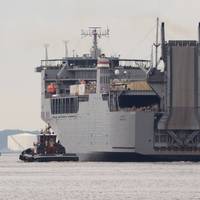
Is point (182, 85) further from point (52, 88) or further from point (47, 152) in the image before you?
point (52, 88)

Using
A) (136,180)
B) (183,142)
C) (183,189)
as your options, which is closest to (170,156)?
(183,142)

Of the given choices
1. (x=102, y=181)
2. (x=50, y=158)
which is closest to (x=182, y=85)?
(x=50, y=158)

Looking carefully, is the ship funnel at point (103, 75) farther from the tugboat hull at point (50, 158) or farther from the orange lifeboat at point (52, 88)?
the orange lifeboat at point (52, 88)

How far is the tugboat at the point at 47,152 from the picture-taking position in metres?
174

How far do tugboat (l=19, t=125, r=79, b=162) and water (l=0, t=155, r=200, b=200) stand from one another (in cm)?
835

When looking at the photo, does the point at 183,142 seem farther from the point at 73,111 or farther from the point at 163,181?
the point at 163,181

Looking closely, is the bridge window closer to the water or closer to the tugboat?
the tugboat

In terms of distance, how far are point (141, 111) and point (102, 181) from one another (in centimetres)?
3705

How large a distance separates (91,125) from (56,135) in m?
13.4

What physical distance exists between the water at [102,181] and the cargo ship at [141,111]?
7.40 feet

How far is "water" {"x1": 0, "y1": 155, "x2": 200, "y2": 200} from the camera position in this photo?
357 feet

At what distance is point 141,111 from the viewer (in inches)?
6407

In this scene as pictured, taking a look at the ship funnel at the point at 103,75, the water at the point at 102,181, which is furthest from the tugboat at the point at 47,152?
the ship funnel at the point at 103,75

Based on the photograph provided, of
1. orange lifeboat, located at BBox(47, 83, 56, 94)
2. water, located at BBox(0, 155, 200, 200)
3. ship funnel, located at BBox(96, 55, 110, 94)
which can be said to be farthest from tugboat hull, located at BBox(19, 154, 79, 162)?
orange lifeboat, located at BBox(47, 83, 56, 94)
